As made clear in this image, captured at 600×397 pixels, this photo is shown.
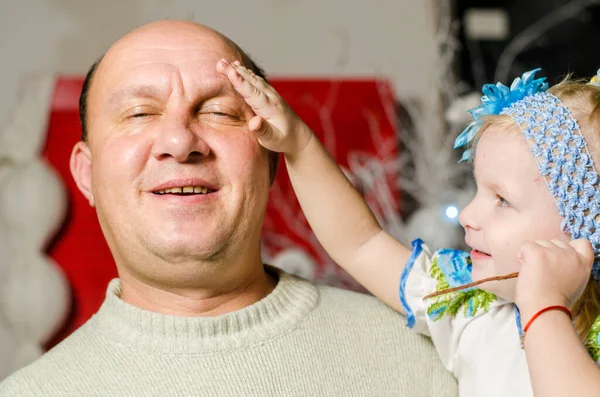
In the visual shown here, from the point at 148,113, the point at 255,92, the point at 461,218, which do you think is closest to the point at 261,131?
the point at 255,92

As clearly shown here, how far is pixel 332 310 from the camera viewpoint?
5.62 feet

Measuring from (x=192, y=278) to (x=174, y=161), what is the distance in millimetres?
240

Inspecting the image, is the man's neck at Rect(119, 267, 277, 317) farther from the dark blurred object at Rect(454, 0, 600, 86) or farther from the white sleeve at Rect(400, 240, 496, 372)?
the dark blurred object at Rect(454, 0, 600, 86)

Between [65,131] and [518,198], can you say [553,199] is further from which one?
[65,131]

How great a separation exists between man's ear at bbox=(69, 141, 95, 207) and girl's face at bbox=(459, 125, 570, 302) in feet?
2.81

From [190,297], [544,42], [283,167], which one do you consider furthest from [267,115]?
[544,42]

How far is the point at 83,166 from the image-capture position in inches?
70.2

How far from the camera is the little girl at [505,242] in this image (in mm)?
1230

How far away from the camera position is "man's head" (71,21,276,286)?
1546mm

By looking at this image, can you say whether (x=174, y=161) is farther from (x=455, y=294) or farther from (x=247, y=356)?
(x=455, y=294)

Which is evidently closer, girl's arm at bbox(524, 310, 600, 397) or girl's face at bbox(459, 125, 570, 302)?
girl's arm at bbox(524, 310, 600, 397)

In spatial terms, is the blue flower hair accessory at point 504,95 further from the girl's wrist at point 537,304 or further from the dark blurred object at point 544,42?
the dark blurred object at point 544,42

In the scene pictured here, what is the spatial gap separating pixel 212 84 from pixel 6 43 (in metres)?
1.65

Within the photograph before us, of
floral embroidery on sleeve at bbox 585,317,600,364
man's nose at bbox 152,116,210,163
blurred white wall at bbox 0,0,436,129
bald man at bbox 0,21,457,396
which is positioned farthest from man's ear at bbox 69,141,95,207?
blurred white wall at bbox 0,0,436,129
